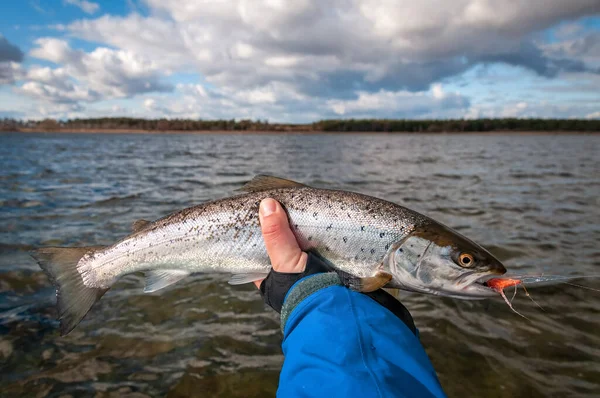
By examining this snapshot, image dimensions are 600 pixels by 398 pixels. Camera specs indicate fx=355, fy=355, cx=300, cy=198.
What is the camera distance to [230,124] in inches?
7175

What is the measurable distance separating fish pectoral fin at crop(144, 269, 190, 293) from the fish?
1 centimetres

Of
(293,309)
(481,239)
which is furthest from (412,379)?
(481,239)

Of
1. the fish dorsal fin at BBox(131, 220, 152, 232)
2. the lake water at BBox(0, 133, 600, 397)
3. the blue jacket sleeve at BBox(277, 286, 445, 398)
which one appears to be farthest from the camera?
the lake water at BBox(0, 133, 600, 397)

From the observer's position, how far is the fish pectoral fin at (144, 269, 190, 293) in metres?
3.53

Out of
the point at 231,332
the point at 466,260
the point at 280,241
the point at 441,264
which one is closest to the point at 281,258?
the point at 280,241

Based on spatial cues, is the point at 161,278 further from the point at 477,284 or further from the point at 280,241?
the point at 477,284

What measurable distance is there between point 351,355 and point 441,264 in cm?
156

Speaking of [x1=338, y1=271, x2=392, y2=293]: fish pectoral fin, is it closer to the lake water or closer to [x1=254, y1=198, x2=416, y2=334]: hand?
[x1=254, y1=198, x2=416, y2=334]: hand

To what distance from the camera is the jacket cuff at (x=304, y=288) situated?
8.38 ft

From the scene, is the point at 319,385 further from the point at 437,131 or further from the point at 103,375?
the point at 437,131

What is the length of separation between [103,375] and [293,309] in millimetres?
3462

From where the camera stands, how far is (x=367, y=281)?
302 cm

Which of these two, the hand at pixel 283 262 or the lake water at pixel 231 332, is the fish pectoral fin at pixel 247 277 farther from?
the lake water at pixel 231 332

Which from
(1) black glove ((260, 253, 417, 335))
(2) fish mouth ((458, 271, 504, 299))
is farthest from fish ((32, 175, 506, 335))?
(1) black glove ((260, 253, 417, 335))
